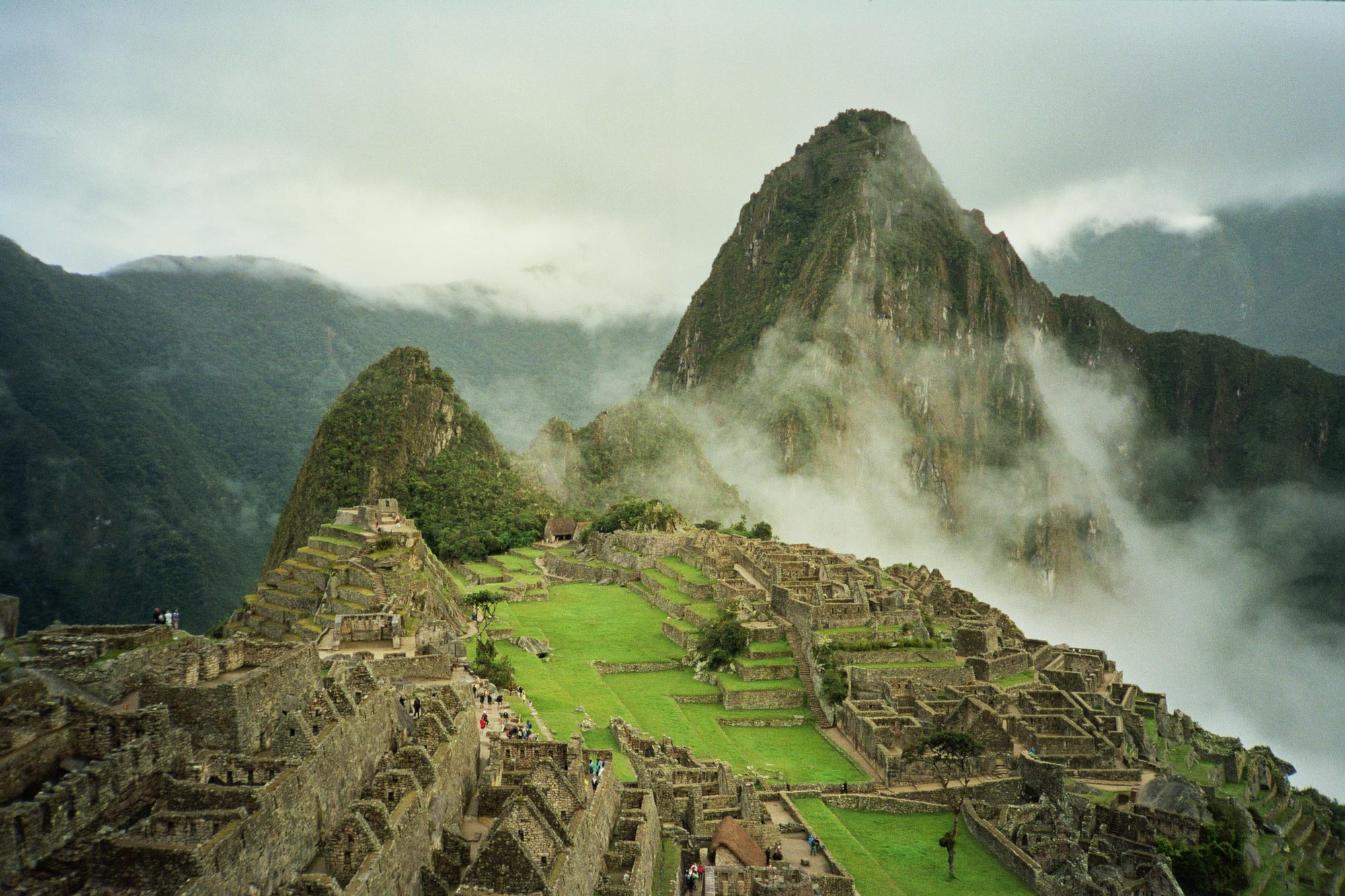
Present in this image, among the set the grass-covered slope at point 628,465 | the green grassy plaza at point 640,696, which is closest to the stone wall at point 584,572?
the green grassy plaza at point 640,696

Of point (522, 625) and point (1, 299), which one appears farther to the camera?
point (1, 299)

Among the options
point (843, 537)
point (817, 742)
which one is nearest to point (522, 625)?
point (817, 742)

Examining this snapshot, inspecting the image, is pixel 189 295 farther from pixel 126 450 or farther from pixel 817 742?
pixel 817 742

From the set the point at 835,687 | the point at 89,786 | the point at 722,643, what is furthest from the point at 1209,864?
the point at 89,786

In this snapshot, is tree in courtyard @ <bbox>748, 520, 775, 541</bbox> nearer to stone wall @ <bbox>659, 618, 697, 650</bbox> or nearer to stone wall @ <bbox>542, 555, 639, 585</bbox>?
stone wall @ <bbox>542, 555, 639, 585</bbox>

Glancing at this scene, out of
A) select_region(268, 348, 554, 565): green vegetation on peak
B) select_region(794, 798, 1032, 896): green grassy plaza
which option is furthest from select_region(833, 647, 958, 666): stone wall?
select_region(268, 348, 554, 565): green vegetation on peak

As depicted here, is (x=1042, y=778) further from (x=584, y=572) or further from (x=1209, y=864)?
(x=584, y=572)

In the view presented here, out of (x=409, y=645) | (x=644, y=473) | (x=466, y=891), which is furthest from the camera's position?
(x=644, y=473)
